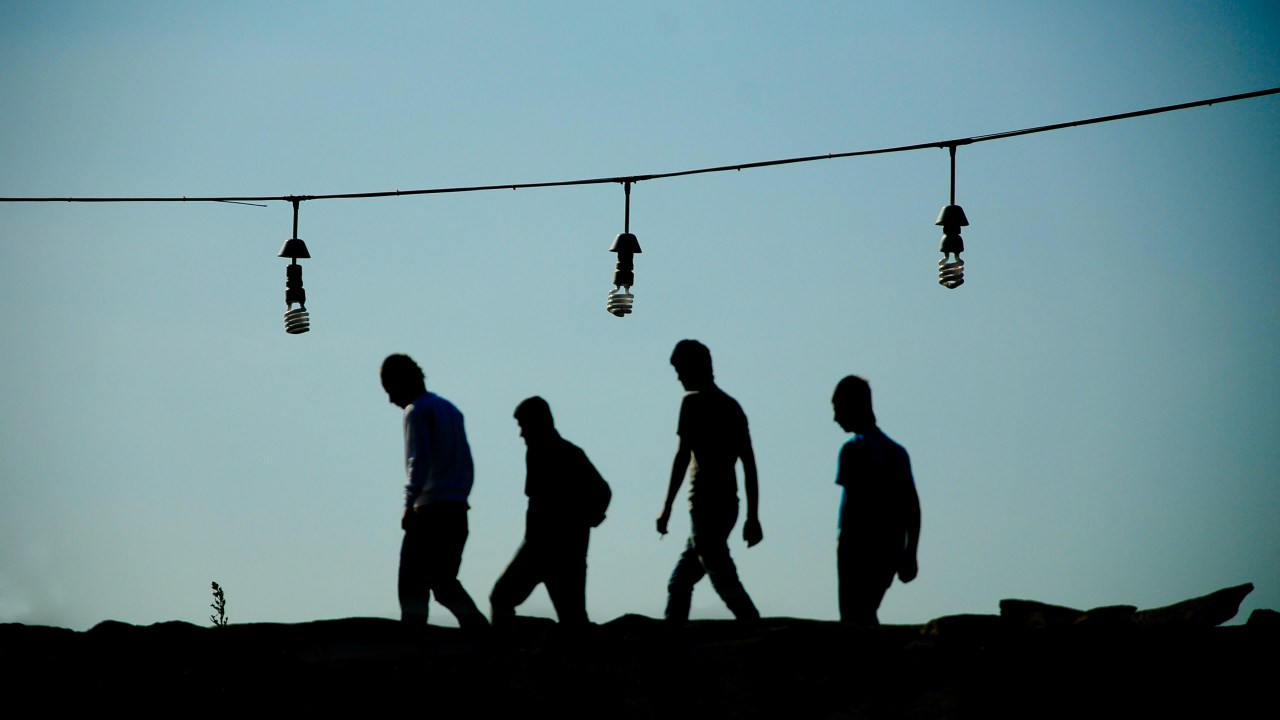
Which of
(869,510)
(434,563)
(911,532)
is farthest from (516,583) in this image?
(911,532)

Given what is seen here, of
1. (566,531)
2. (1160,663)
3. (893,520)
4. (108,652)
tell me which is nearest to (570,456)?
(566,531)

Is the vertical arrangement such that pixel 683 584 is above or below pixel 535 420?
below

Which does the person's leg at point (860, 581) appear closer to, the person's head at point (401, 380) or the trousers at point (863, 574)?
the trousers at point (863, 574)

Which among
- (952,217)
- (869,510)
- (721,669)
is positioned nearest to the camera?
(721,669)

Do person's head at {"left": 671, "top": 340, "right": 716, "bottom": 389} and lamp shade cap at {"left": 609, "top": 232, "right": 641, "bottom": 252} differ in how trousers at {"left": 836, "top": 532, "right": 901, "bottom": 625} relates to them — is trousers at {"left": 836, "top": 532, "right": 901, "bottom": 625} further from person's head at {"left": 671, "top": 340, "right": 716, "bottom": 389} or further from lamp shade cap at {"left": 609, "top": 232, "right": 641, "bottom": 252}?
lamp shade cap at {"left": 609, "top": 232, "right": 641, "bottom": 252}

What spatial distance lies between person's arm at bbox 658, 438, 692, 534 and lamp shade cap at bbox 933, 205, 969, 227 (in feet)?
8.58

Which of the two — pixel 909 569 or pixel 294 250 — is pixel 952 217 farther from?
pixel 294 250

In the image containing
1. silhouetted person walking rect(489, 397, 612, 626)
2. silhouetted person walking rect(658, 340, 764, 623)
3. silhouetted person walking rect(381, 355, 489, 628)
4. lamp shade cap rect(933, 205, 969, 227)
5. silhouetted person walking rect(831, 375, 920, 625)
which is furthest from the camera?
lamp shade cap rect(933, 205, 969, 227)

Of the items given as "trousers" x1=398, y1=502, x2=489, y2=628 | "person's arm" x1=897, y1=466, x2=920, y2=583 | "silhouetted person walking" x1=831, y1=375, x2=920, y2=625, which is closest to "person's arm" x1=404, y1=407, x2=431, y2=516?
"trousers" x1=398, y1=502, x2=489, y2=628

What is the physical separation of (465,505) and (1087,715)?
12.9 ft

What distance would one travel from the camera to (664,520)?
38.4 ft

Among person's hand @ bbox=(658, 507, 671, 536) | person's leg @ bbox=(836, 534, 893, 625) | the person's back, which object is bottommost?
person's leg @ bbox=(836, 534, 893, 625)

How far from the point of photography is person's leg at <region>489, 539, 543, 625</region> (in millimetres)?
11602

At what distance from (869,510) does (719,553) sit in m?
1.06
